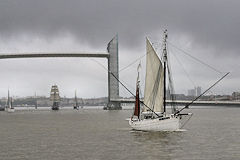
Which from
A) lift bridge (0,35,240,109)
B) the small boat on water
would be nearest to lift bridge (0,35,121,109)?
lift bridge (0,35,240,109)

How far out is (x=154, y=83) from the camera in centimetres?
3894

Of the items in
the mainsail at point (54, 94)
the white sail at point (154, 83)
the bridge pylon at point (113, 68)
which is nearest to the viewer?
the white sail at point (154, 83)

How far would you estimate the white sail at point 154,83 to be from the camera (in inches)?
1513

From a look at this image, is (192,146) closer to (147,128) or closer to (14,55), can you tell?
(147,128)

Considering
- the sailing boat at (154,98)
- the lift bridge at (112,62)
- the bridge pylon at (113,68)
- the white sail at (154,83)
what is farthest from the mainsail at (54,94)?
the white sail at (154,83)

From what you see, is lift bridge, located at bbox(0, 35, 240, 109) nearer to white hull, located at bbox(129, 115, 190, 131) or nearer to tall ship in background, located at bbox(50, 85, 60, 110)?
tall ship in background, located at bbox(50, 85, 60, 110)

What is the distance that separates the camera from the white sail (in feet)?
126

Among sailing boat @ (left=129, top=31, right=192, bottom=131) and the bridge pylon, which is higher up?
the bridge pylon

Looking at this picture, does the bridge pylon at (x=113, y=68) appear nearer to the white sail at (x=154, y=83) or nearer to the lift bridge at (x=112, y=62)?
the lift bridge at (x=112, y=62)

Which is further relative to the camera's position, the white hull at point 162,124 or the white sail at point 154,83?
the white sail at point 154,83

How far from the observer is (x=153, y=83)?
3903 cm

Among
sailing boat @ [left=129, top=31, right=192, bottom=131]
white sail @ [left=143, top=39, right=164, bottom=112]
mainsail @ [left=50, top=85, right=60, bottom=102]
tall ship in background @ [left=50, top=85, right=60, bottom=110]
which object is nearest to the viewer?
sailing boat @ [left=129, top=31, right=192, bottom=131]

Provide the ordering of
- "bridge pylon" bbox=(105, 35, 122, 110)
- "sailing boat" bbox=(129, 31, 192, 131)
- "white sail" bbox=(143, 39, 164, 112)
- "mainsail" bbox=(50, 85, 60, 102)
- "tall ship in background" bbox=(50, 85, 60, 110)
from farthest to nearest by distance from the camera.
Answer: "mainsail" bbox=(50, 85, 60, 102)
"tall ship in background" bbox=(50, 85, 60, 110)
"bridge pylon" bbox=(105, 35, 122, 110)
"white sail" bbox=(143, 39, 164, 112)
"sailing boat" bbox=(129, 31, 192, 131)

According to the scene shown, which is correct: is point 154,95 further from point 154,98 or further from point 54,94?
point 54,94
